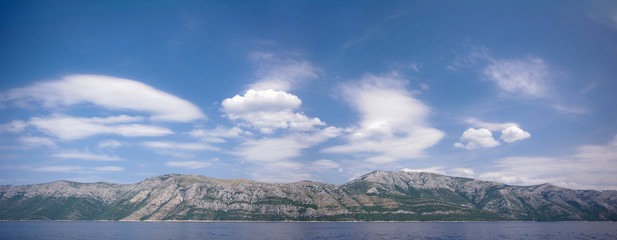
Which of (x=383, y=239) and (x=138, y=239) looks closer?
(x=383, y=239)

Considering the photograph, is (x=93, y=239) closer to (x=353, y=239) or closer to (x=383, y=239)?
(x=353, y=239)

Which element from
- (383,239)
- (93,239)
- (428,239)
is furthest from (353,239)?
(93,239)

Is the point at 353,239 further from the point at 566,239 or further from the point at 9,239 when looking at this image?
the point at 9,239

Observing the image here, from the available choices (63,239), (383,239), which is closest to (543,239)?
(383,239)

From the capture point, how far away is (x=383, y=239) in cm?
17050

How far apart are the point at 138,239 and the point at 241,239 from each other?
194 ft

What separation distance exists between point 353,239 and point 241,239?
59961mm

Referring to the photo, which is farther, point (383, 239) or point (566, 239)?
point (566, 239)

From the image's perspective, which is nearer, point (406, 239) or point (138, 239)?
point (406, 239)

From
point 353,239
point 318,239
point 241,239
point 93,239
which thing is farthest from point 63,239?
point 353,239

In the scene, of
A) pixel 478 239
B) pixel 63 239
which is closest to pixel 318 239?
pixel 478 239

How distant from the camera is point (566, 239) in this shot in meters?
183

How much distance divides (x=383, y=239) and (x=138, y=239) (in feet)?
441

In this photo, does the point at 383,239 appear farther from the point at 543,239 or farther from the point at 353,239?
the point at 543,239
